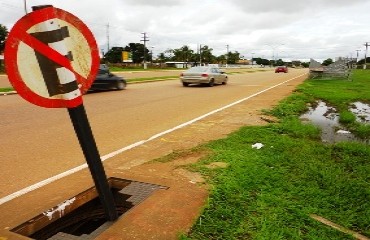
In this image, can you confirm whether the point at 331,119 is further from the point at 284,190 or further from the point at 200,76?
the point at 200,76

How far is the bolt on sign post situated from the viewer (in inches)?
83.0

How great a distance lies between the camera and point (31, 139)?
6.35 meters

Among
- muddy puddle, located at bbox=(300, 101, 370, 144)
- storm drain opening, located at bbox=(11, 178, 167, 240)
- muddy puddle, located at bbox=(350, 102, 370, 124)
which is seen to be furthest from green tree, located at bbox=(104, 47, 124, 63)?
storm drain opening, located at bbox=(11, 178, 167, 240)

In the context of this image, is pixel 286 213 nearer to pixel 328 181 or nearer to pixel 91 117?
pixel 328 181

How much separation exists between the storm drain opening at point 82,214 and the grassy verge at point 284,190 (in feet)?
2.62

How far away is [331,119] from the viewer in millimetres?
9164

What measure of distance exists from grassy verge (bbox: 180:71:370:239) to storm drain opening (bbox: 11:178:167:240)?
0.80 metres

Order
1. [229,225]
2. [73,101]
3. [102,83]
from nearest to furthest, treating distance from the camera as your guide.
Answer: [73,101]
[229,225]
[102,83]

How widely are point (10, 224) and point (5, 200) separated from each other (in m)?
0.68

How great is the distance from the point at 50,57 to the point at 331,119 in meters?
8.46

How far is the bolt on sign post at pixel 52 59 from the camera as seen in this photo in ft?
6.92

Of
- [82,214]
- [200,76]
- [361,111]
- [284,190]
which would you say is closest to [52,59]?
[82,214]

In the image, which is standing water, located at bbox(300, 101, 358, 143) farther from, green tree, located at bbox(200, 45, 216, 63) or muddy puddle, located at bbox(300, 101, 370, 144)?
green tree, located at bbox(200, 45, 216, 63)

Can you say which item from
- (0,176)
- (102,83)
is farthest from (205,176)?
(102,83)
